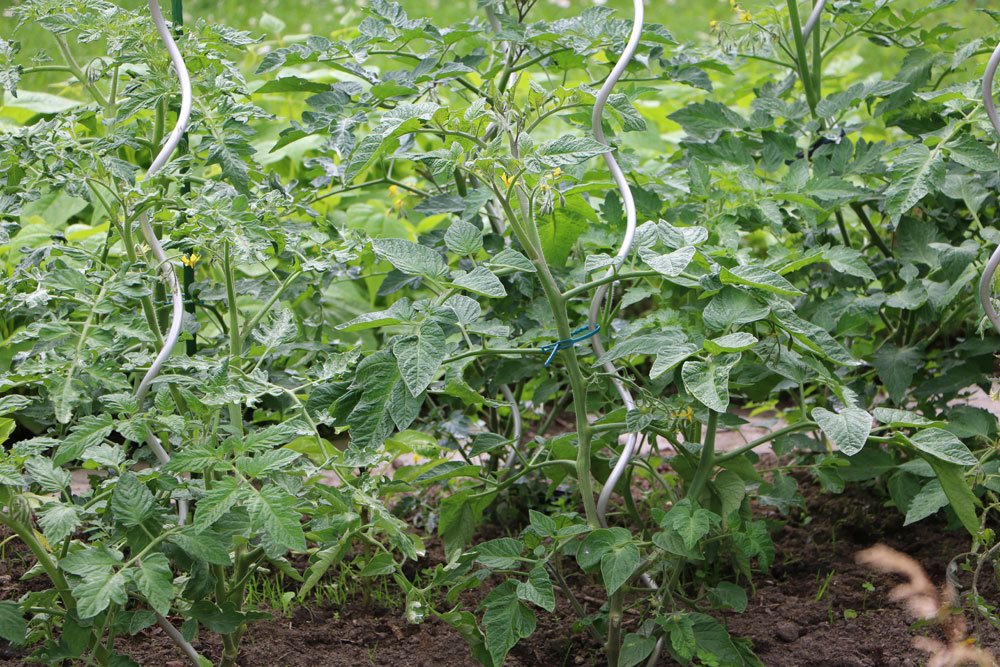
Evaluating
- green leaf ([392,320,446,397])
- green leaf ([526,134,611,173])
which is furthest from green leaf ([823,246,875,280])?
green leaf ([392,320,446,397])

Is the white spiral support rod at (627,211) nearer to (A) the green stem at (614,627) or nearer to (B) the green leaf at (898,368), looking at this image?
(A) the green stem at (614,627)

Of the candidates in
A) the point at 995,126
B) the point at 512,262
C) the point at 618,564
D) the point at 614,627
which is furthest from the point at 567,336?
the point at 995,126

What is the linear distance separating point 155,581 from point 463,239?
69cm

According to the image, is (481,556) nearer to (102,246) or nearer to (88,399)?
(88,399)

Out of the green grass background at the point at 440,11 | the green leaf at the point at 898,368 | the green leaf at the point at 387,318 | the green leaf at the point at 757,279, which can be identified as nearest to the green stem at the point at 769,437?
the green leaf at the point at 757,279

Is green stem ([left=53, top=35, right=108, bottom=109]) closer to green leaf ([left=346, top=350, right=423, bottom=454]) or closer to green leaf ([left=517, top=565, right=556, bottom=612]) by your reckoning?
green leaf ([left=346, top=350, right=423, bottom=454])

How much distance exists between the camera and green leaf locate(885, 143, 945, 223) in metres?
1.89

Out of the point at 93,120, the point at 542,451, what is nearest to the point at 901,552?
the point at 542,451

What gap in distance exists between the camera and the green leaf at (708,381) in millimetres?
1421

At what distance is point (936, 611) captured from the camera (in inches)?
74.4

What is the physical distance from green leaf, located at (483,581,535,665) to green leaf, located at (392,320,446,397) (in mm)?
372

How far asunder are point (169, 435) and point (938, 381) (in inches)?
60.8

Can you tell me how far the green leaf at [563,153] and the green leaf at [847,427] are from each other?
1.68ft

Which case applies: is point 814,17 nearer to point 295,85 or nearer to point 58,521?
point 295,85
